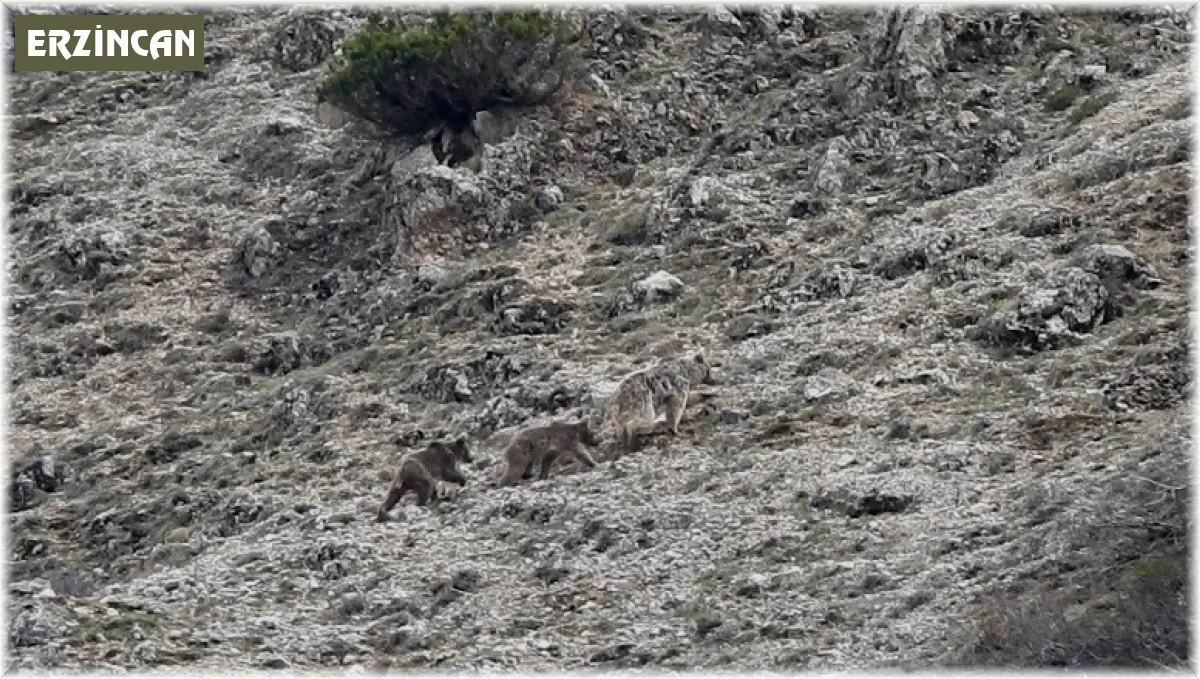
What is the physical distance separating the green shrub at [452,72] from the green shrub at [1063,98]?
7.69m

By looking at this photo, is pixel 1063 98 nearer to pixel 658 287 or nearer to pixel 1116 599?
pixel 658 287

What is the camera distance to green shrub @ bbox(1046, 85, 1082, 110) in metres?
31.7

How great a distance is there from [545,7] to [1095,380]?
14663 mm

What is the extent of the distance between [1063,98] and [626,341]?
8.41 m

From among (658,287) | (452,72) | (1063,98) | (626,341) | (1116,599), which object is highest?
(452,72)

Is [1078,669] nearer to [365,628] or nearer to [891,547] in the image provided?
[891,547]

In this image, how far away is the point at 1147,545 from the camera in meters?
19.0

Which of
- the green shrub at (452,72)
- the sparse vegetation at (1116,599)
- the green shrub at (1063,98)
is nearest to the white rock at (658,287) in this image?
the green shrub at (452,72)

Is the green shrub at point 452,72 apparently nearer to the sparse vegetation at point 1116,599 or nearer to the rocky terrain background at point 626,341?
the rocky terrain background at point 626,341

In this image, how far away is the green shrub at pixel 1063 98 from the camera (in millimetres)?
31734

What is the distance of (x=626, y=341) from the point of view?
27.8m

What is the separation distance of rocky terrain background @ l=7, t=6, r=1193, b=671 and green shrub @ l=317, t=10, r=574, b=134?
24.5 inches

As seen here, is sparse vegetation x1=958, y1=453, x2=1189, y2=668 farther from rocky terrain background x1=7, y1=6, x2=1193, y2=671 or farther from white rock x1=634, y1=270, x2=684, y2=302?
white rock x1=634, y1=270, x2=684, y2=302

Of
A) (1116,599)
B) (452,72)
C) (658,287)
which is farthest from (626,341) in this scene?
(1116,599)
